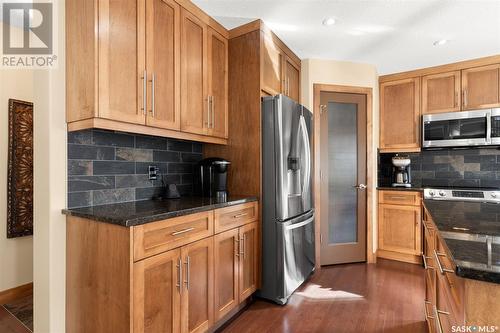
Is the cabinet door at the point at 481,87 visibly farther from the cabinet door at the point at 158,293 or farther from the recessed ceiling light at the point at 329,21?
the cabinet door at the point at 158,293

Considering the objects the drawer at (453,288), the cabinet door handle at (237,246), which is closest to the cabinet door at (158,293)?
the cabinet door handle at (237,246)

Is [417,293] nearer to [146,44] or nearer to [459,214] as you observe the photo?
[459,214]

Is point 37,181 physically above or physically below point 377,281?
above

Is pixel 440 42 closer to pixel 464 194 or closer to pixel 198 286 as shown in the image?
pixel 464 194

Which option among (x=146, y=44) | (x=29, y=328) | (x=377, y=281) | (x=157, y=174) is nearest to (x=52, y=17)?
(x=146, y=44)

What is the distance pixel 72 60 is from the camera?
1528mm

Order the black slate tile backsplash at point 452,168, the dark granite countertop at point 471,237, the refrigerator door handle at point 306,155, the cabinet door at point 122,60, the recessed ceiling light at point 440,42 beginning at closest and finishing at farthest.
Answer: the dark granite countertop at point 471,237
the cabinet door at point 122,60
the refrigerator door handle at point 306,155
the recessed ceiling light at point 440,42
the black slate tile backsplash at point 452,168

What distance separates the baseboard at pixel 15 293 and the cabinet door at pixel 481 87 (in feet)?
16.8

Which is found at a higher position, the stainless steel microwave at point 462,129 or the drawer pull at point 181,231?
the stainless steel microwave at point 462,129

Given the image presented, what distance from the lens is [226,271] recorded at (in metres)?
1.91

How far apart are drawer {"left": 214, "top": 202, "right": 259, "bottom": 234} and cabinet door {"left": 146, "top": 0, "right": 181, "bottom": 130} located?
0.71 m

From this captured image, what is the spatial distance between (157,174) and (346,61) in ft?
8.79

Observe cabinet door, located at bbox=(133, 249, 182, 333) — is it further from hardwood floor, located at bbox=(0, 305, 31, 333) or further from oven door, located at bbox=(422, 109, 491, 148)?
oven door, located at bbox=(422, 109, 491, 148)

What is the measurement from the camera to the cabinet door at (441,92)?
128 inches
